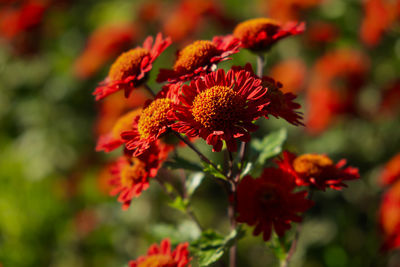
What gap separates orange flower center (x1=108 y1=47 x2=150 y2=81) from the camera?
1.00 m

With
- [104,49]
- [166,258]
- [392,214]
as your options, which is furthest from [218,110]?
[104,49]

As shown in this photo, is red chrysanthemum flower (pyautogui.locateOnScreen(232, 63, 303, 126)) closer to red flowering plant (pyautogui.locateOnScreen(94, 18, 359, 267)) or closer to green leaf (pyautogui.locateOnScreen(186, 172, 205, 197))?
red flowering plant (pyautogui.locateOnScreen(94, 18, 359, 267))

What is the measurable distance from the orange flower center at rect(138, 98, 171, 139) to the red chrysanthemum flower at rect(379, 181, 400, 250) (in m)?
1.23

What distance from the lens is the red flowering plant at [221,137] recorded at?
0.82 m

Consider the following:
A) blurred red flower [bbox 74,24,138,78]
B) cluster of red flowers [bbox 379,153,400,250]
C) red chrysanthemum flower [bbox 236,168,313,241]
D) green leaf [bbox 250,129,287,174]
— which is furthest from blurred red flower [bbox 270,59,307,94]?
red chrysanthemum flower [bbox 236,168,313,241]

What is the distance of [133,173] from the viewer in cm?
105

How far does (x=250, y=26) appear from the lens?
106 cm

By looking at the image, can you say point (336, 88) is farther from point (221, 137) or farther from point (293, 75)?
point (221, 137)

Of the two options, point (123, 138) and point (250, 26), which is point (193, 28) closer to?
point (250, 26)

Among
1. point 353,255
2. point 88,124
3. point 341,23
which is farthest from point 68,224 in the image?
point 341,23

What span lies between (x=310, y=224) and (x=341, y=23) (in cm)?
177

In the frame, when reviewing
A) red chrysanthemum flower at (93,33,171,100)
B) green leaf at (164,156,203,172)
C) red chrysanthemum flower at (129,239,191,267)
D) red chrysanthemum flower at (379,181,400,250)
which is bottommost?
red chrysanthemum flower at (379,181,400,250)

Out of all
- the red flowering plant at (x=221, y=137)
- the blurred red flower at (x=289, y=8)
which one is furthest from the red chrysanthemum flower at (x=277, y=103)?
the blurred red flower at (x=289, y=8)

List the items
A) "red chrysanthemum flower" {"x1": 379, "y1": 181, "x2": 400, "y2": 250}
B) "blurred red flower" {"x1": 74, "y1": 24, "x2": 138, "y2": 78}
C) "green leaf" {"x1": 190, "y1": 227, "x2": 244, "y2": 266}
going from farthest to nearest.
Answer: "blurred red flower" {"x1": 74, "y1": 24, "x2": 138, "y2": 78}, "red chrysanthemum flower" {"x1": 379, "y1": 181, "x2": 400, "y2": 250}, "green leaf" {"x1": 190, "y1": 227, "x2": 244, "y2": 266}
